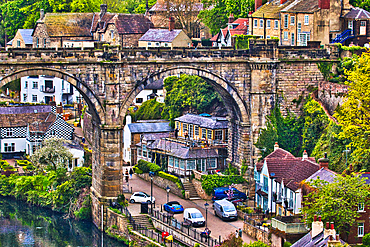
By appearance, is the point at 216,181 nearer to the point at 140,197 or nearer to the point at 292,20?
the point at 140,197

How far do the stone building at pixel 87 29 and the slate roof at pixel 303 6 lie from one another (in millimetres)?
30659

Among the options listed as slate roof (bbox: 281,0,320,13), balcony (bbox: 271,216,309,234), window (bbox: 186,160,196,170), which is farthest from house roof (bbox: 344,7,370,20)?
balcony (bbox: 271,216,309,234)

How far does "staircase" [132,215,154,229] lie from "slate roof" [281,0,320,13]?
28003 millimetres

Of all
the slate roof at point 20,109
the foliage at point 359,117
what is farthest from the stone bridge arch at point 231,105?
the slate roof at point 20,109

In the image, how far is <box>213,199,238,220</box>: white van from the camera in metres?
61.6

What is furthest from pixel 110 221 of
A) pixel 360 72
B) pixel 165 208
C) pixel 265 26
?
pixel 265 26

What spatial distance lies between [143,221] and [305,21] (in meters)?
28.1

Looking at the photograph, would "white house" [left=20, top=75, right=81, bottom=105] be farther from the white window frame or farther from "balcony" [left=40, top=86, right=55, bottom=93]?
the white window frame

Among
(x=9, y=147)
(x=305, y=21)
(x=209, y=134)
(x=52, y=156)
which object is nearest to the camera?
(x=52, y=156)

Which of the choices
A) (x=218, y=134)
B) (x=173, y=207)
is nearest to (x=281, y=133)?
(x=218, y=134)

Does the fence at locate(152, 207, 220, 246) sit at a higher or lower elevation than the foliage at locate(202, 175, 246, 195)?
lower

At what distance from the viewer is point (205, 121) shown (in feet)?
257

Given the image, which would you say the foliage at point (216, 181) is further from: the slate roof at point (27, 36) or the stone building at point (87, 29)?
→ the slate roof at point (27, 36)

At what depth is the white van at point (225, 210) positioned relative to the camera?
61562 millimetres
